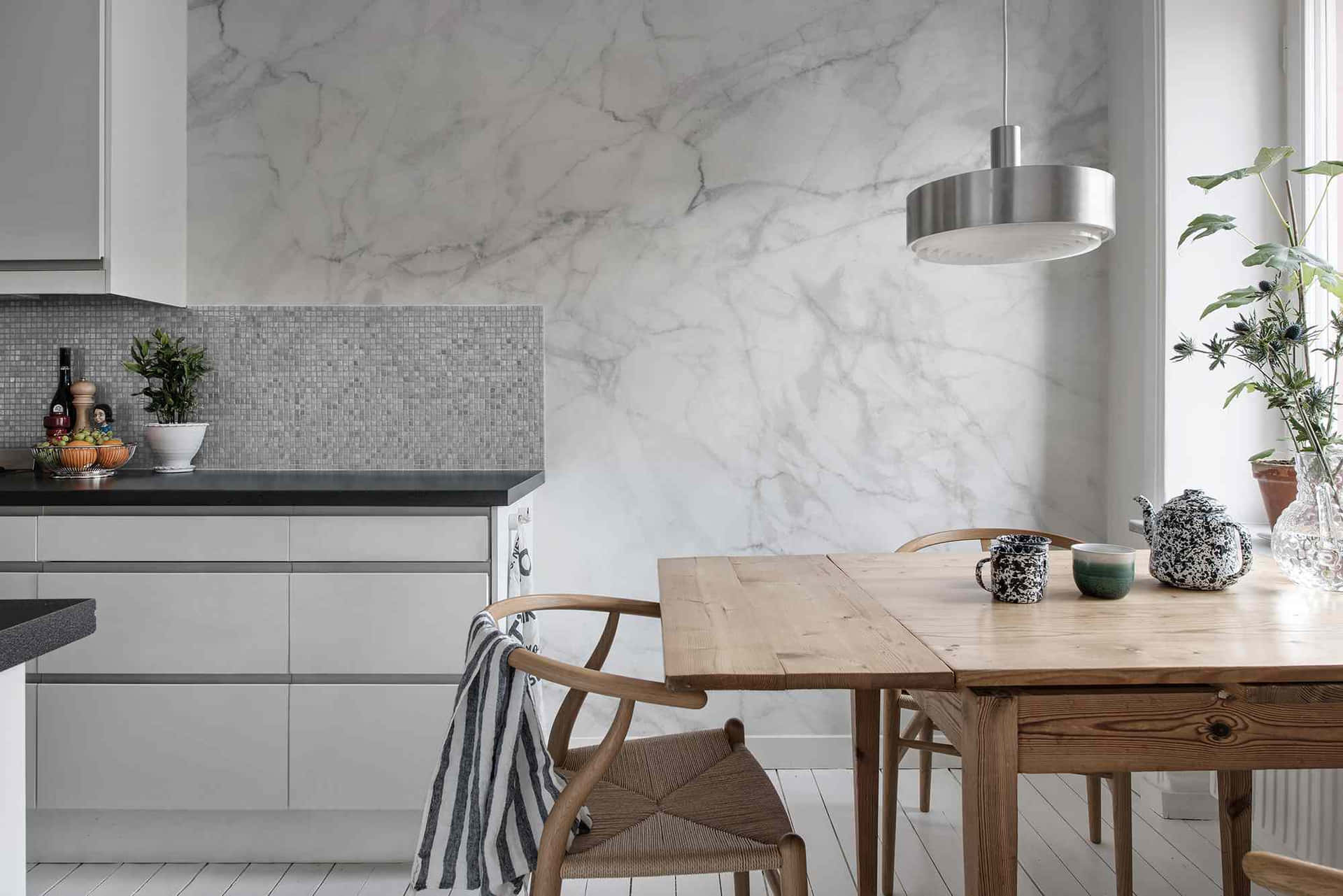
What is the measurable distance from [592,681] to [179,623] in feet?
4.97

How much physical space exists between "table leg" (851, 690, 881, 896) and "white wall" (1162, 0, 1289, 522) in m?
1.28

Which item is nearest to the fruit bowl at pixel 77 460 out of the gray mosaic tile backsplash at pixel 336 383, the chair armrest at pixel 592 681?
the gray mosaic tile backsplash at pixel 336 383

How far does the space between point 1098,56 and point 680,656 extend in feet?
8.47

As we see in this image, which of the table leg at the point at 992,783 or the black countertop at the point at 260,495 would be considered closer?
the table leg at the point at 992,783

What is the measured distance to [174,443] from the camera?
2.83 meters

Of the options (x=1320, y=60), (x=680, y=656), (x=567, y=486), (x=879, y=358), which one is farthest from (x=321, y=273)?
(x=1320, y=60)

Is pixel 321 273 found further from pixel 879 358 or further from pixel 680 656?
pixel 680 656

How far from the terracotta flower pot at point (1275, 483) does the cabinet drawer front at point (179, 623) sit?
243 cm

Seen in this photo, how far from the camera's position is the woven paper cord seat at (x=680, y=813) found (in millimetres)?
1350

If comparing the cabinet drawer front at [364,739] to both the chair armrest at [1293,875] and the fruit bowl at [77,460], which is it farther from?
the chair armrest at [1293,875]

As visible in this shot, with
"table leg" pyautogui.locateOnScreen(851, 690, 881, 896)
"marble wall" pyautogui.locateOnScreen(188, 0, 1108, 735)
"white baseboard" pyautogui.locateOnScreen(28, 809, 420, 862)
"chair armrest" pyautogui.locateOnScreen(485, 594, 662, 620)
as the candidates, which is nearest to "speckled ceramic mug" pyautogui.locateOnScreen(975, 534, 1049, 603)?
"table leg" pyautogui.locateOnScreen(851, 690, 881, 896)

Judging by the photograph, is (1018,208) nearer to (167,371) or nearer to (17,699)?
(17,699)

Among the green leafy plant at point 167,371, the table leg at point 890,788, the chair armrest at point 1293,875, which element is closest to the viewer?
the chair armrest at point 1293,875

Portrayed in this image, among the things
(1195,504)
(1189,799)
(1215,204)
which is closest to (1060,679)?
(1195,504)
